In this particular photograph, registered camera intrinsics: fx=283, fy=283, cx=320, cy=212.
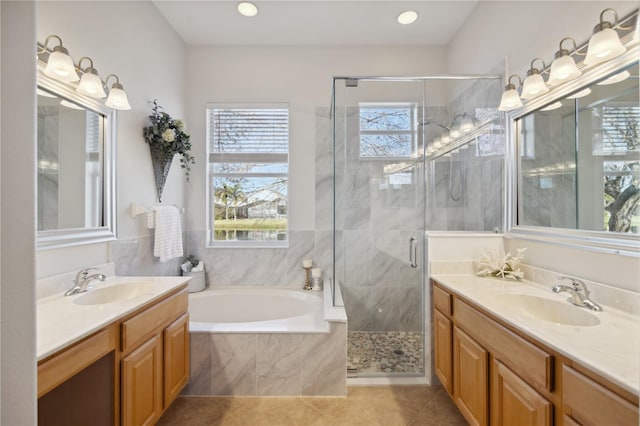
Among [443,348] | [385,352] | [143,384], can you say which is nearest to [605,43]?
[443,348]

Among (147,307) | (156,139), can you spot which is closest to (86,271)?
(147,307)

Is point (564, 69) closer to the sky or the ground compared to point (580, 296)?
closer to the sky

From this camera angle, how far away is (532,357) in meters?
1.07

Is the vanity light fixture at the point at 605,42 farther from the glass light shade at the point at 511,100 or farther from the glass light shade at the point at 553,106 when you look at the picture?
the glass light shade at the point at 511,100

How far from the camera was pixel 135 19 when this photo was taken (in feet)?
7.25

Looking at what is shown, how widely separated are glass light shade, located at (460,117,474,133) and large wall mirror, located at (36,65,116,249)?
258 cm

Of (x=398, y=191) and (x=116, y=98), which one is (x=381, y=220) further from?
(x=116, y=98)

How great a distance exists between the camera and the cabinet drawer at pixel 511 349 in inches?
40.1

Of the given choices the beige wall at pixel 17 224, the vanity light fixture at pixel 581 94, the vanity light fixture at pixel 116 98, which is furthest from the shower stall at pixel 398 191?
the beige wall at pixel 17 224

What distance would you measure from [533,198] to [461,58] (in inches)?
63.6

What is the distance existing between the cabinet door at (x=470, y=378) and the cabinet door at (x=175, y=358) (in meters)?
1.69

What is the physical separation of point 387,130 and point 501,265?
4.35 ft

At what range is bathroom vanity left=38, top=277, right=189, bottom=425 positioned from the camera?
40.6 inches

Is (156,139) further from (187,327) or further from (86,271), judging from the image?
(187,327)
